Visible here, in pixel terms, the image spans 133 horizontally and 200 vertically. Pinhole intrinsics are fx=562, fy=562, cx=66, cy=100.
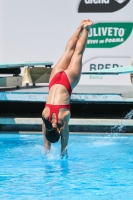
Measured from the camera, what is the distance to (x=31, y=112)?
35.0 feet

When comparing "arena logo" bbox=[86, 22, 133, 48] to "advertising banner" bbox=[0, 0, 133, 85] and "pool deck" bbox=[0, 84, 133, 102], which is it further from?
"pool deck" bbox=[0, 84, 133, 102]

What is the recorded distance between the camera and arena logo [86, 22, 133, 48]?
1213 cm

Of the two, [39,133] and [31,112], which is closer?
[39,133]

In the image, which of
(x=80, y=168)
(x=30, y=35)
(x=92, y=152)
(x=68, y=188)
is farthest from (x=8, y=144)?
(x=30, y=35)

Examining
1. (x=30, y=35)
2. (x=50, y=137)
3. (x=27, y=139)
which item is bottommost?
(x=27, y=139)

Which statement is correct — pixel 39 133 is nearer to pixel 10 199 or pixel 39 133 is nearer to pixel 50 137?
pixel 50 137

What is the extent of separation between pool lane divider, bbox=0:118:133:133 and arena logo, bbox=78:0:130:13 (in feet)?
10.8

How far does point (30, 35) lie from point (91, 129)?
3.34m

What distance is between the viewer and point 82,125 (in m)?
9.80

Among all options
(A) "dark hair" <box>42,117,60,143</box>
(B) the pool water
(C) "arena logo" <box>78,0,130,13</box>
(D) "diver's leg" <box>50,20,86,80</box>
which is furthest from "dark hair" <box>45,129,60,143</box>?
(C) "arena logo" <box>78,0,130,13</box>

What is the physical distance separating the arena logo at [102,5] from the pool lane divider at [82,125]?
3301mm

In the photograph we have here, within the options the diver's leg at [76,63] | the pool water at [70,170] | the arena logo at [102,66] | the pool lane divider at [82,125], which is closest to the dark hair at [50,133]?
the pool water at [70,170]

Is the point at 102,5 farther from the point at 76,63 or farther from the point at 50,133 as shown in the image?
the point at 50,133

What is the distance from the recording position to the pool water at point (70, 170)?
6.03 metres
